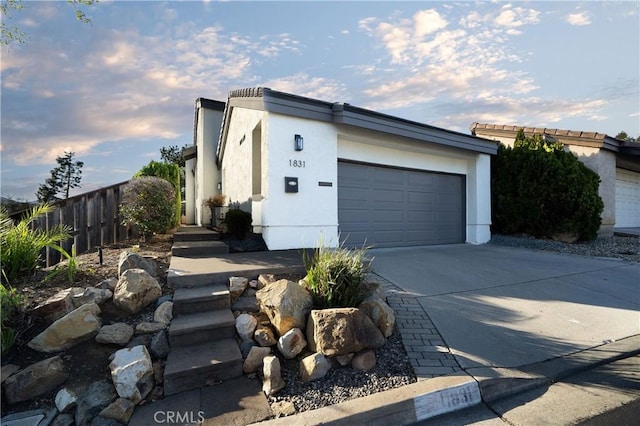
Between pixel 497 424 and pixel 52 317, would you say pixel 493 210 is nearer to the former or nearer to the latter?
pixel 497 424

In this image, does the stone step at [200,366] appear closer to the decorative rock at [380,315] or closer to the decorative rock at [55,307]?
the decorative rock at [55,307]

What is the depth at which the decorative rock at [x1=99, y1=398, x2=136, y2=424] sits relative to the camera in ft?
7.97

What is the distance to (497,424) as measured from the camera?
8.09ft

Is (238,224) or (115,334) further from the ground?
(238,224)

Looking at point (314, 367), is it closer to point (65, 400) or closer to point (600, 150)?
point (65, 400)

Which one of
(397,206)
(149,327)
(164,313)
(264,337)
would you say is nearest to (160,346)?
(149,327)

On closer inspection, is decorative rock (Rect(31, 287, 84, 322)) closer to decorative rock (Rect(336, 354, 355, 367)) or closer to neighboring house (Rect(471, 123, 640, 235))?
decorative rock (Rect(336, 354, 355, 367))

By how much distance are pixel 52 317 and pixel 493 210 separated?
Result: 11764 millimetres

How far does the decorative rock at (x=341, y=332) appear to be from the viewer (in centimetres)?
306

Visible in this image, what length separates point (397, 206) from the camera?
861cm

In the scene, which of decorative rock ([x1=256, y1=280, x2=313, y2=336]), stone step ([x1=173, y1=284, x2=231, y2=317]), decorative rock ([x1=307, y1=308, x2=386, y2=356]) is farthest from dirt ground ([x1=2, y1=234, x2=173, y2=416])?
decorative rock ([x1=307, y1=308, x2=386, y2=356])

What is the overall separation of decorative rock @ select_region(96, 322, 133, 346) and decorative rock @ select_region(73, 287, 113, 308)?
470mm

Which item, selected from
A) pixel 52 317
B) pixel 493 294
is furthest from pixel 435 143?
pixel 52 317

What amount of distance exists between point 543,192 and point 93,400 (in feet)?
39.2
